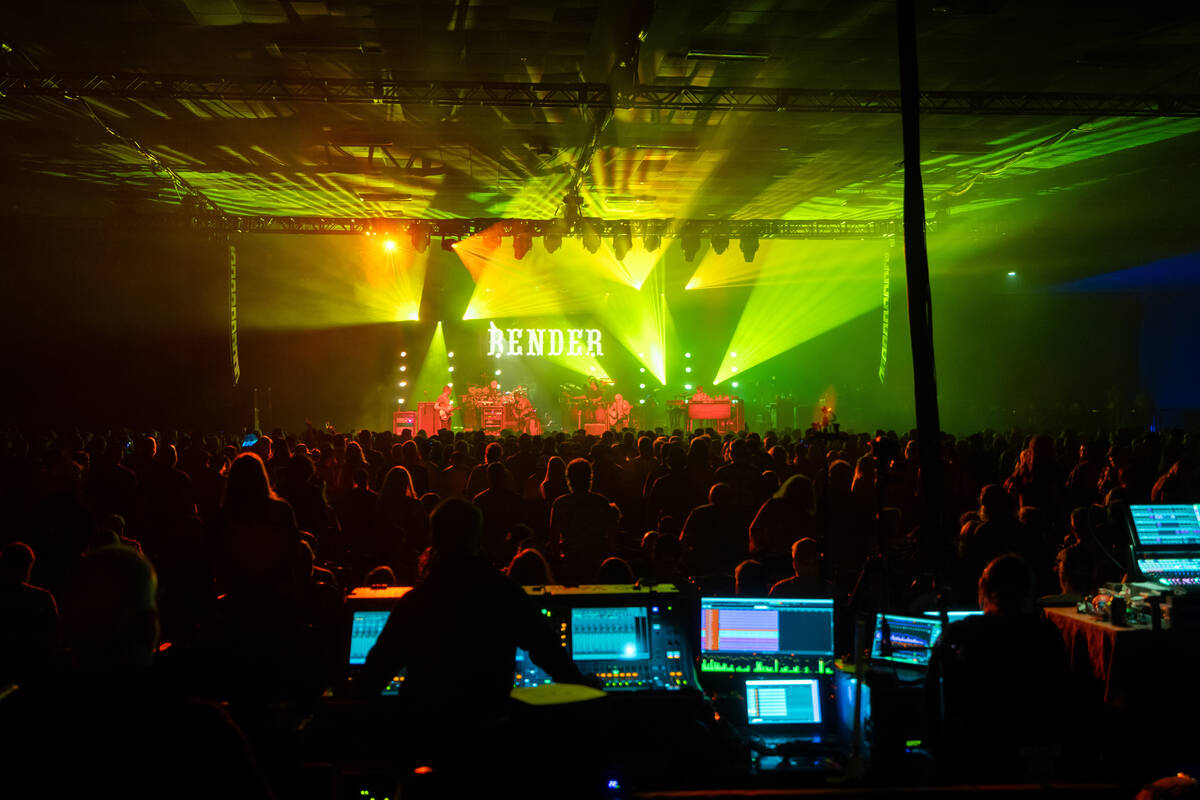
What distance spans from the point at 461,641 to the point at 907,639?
224cm

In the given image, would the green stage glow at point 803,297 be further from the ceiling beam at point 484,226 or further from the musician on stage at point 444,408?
the musician on stage at point 444,408

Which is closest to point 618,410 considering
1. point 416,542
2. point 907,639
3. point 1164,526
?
point 416,542

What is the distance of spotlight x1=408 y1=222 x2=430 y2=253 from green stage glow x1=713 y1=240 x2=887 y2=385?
30.3ft

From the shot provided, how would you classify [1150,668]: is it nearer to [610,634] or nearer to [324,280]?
[610,634]

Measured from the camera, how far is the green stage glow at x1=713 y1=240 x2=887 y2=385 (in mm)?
20125

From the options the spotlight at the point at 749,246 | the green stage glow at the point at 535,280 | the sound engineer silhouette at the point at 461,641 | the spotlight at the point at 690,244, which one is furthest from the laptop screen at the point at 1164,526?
the green stage glow at the point at 535,280

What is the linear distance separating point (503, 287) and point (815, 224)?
34.4 ft

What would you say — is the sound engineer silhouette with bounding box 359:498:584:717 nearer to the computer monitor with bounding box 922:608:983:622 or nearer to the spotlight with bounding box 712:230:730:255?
the computer monitor with bounding box 922:608:983:622

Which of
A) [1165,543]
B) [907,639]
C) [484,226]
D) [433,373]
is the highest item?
[484,226]

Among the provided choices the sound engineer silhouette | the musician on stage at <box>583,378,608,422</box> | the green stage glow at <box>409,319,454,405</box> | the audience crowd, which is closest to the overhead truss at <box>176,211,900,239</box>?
the audience crowd

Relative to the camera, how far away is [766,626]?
360 centimetres

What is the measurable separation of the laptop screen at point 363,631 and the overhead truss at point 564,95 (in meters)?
7.03

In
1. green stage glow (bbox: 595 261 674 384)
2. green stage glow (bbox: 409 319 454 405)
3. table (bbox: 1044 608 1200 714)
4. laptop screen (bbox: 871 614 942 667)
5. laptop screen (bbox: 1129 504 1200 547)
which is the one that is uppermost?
green stage glow (bbox: 595 261 674 384)

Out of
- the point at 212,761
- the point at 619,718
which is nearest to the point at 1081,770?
the point at 619,718
